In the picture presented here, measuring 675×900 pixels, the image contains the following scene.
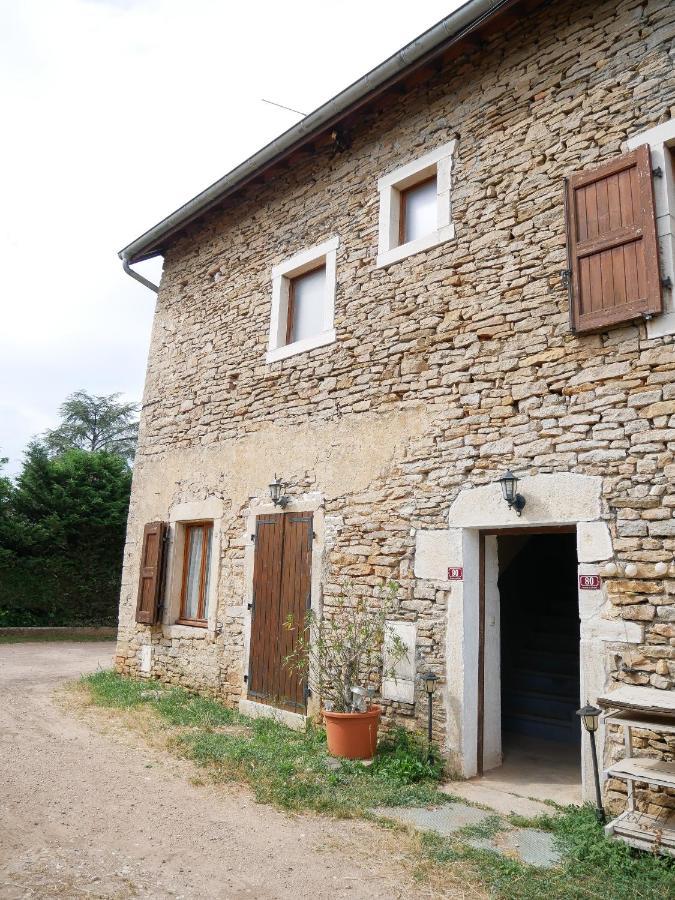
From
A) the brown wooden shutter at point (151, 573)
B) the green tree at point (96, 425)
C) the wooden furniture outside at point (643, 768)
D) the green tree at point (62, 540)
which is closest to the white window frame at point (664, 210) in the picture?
the wooden furniture outside at point (643, 768)

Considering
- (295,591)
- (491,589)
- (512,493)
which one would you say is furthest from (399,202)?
(295,591)

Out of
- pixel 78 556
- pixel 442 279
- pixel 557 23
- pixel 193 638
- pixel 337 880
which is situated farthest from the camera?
pixel 78 556

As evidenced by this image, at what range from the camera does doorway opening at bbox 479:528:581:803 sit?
15.6 ft

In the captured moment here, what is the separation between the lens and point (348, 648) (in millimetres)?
5164

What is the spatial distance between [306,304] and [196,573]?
11.4 ft

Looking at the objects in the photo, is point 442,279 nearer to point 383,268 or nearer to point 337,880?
point 383,268

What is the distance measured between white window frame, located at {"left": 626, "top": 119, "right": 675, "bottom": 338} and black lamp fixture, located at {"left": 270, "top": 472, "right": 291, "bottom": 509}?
3615mm

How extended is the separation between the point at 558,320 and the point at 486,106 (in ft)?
7.44

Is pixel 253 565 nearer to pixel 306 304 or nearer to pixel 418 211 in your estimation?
pixel 306 304

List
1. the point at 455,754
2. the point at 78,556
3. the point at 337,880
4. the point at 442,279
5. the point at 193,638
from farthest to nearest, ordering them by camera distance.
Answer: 1. the point at 78,556
2. the point at 193,638
3. the point at 442,279
4. the point at 455,754
5. the point at 337,880

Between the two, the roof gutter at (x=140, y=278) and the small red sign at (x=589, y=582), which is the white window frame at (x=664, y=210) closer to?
the small red sign at (x=589, y=582)

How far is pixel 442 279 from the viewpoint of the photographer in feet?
17.9

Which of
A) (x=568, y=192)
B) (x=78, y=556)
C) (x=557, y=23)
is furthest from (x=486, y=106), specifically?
→ (x=78, y=556)

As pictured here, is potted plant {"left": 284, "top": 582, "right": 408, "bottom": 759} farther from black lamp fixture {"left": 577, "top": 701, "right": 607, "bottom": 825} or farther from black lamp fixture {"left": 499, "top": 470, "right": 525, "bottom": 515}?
black lamp fixture {"left": 577, "top": 701, "right": 607, "bottom": 825}
